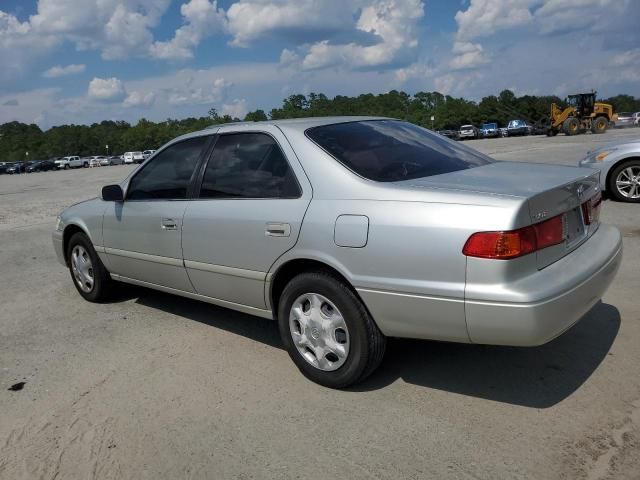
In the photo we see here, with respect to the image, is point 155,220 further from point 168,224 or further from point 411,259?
point 411,259

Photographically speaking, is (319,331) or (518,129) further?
(518,129)

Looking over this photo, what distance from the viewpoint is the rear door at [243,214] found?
3490 millimetres

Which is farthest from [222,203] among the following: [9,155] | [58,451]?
[9,155]

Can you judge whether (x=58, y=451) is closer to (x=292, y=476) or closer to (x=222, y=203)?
(x=292, y=476)

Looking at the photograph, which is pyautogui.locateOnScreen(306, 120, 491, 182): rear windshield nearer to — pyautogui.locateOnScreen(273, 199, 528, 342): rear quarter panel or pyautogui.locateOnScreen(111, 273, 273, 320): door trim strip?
pyautogui.locateOnScreen(273, 199, 528, 342): rear quarter panel

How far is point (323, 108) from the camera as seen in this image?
295 feet

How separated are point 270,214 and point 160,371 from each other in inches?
52.5

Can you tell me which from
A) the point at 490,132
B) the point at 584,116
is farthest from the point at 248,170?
the point at 490,132

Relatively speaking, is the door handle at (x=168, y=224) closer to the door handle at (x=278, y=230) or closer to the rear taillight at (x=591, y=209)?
the door handle at (x=278, y=230)

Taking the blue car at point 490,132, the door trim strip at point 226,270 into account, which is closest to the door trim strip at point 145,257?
the door trim strip at point 226,270

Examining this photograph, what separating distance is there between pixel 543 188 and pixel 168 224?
2653mm

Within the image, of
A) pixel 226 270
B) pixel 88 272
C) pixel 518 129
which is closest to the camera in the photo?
pixel 226 270

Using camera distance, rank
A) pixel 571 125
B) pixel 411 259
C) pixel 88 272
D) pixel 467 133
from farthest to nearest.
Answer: pixel 467 133 → pixel 571 125 → pixel 88 272 → pixel 411 259

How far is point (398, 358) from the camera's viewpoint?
380 centimetres
